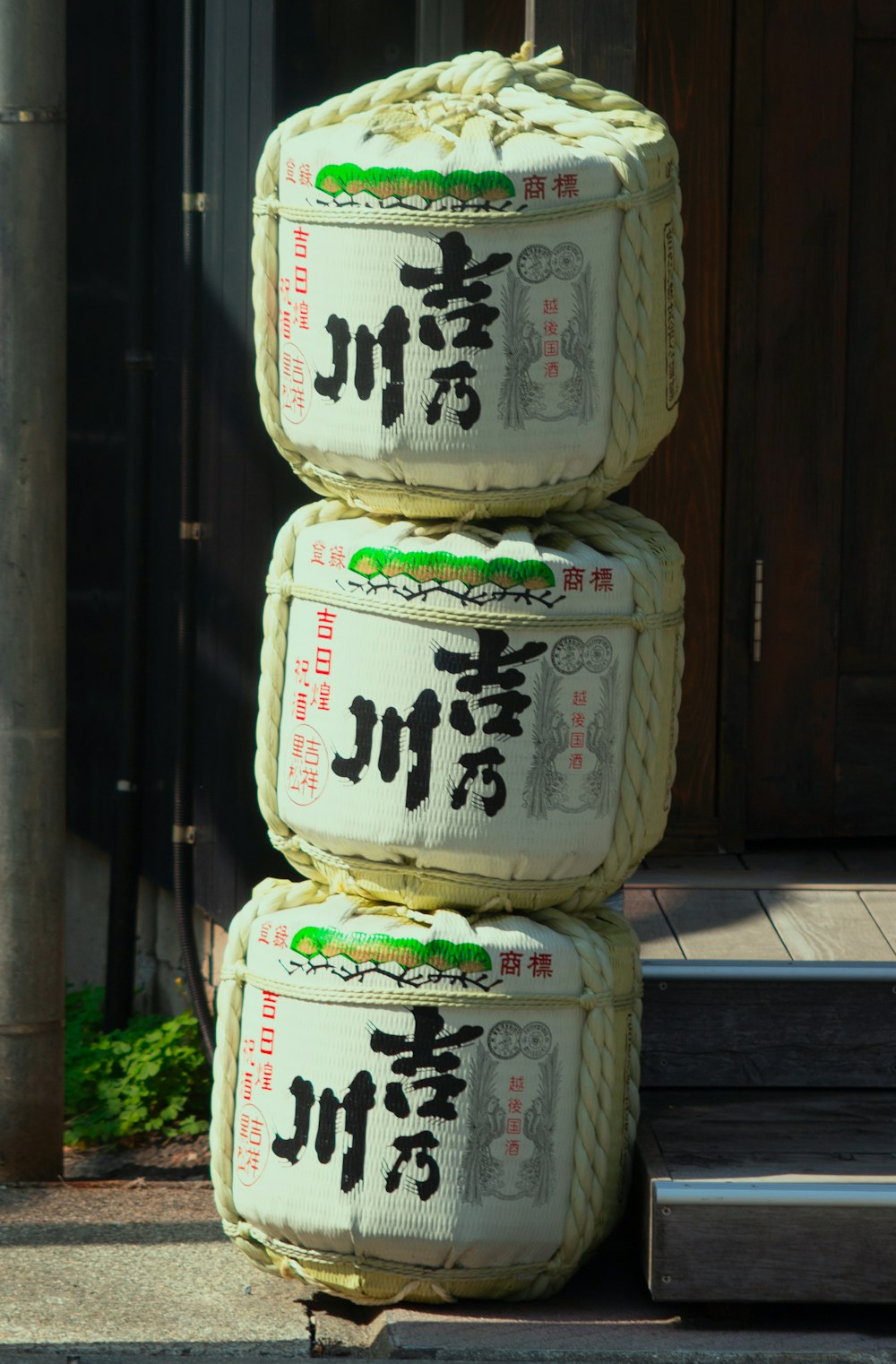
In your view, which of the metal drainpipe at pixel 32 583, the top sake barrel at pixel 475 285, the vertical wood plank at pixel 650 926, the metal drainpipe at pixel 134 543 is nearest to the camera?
the top sake barrel at pixel 475 285

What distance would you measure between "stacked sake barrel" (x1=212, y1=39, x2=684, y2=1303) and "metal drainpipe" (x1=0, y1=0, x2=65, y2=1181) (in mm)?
968

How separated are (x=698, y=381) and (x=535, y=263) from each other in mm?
1625

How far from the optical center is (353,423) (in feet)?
11.7

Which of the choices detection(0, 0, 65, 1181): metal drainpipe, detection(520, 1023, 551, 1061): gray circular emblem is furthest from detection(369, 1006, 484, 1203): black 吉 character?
detection(0, 0, 65, 1181): metal drainpipe

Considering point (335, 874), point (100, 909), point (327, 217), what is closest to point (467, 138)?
point (327, 217)

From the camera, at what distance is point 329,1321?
3734mm

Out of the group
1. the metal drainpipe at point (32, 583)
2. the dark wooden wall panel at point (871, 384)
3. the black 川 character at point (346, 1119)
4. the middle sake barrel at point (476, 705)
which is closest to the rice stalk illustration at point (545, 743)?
the middle sake barrel at point (476, 705)

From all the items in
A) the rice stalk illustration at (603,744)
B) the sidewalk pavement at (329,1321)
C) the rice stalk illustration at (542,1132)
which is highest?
the rice stalk illustration at (603,744)

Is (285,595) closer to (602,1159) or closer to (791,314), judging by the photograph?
(602,1159)

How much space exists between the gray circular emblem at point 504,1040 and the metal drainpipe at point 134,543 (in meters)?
2.26

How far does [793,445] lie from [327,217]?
6.29ft

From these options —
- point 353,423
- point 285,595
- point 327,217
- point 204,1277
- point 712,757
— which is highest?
point 327,217

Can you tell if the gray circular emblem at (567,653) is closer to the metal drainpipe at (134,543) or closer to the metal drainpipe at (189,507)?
the metal drainpipe at (189,507)

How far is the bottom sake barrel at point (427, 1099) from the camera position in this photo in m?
3.52
